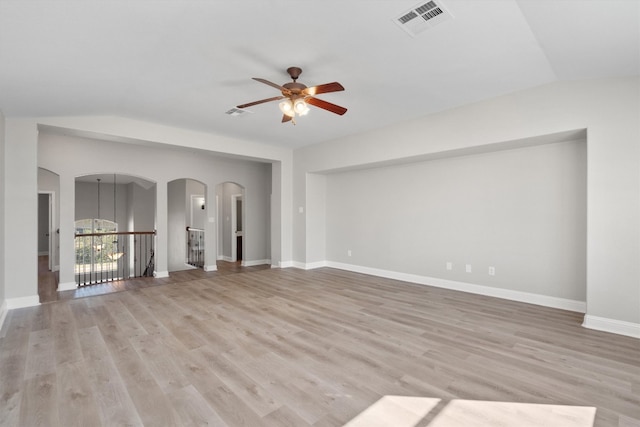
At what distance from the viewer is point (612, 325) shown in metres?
3.40

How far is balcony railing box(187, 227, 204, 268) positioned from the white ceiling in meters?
5.70

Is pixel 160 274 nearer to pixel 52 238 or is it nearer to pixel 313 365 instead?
pixel 52 238

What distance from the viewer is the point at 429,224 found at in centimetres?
565

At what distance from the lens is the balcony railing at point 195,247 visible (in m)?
9.55

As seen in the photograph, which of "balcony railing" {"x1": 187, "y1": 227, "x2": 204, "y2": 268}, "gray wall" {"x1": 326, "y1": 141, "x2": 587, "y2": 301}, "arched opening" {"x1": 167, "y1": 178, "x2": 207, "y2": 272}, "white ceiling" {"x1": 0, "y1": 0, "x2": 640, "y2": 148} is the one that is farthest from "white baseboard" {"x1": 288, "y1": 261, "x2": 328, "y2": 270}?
"white ceiling" {"x1": 0, "y1": 0, "x2": 640, "y2": 148}

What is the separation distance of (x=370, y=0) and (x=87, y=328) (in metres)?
4.34

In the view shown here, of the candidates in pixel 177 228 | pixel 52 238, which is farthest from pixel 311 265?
pixel 52 238

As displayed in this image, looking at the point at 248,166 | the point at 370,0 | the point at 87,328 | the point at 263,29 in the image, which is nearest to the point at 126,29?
the point at 263,29

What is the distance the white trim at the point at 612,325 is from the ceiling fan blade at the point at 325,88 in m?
3.73

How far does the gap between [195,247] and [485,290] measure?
27.0 ft

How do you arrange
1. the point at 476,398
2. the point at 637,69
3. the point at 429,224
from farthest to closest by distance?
the point at 429,224
the point at 637,69
the point at 476,398

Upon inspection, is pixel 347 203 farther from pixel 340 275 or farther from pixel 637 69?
pixel 637 69

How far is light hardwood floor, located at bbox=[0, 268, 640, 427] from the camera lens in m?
2.05

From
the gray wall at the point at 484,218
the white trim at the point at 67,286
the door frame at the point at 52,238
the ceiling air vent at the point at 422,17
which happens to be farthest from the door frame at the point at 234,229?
the ceiling air vent at the point at 422,17
